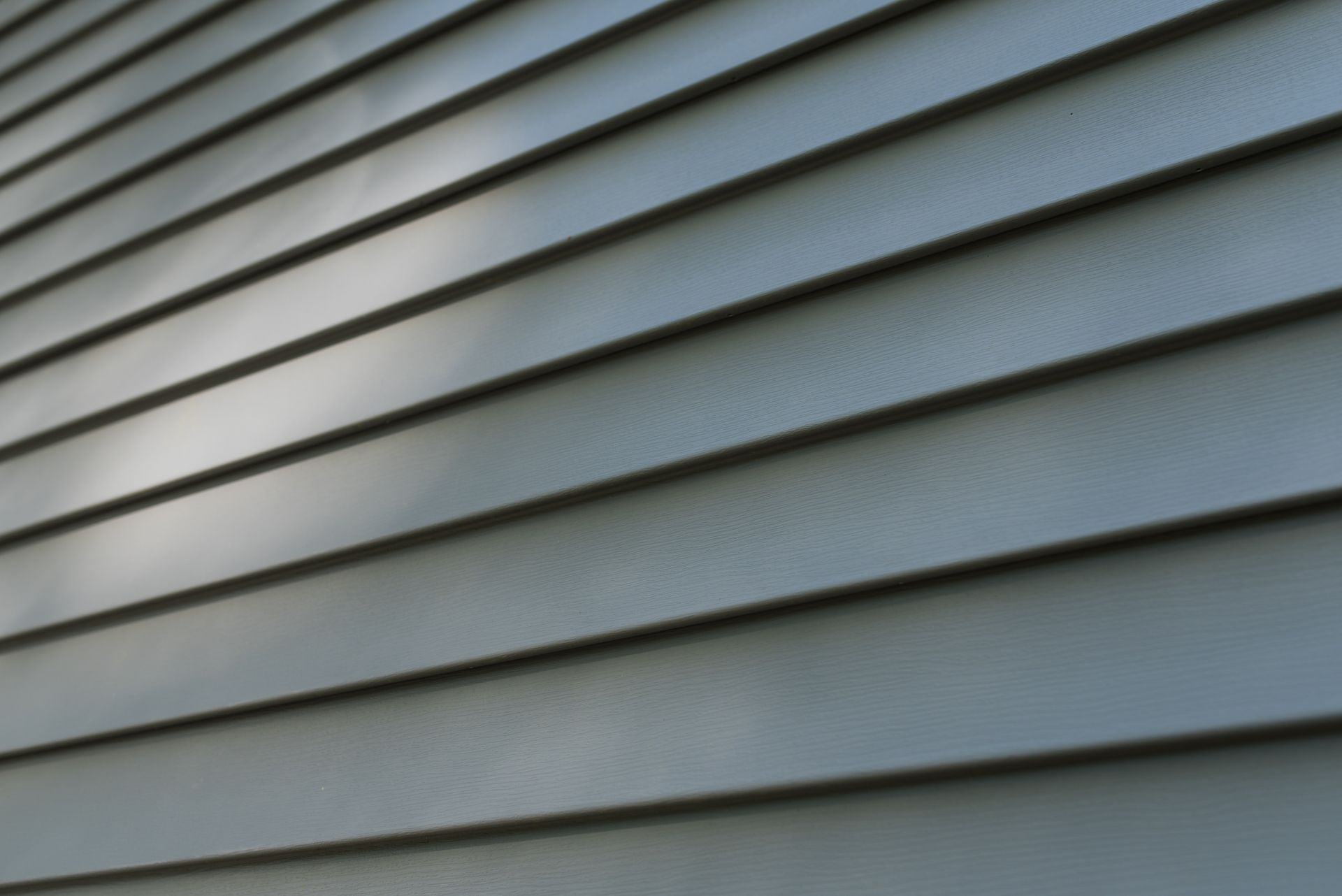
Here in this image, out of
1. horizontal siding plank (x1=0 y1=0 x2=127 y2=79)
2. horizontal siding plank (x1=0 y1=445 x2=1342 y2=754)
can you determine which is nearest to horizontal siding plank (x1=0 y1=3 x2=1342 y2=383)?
horizontal siding plank (x1=0 y1=445 x2=1342 y2=754)

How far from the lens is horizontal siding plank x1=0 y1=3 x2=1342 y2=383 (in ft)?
3.26

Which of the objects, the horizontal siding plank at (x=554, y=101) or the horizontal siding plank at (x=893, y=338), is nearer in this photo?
the horizontal siding plank at (x=893, y=338)

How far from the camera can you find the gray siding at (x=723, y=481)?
892 mm

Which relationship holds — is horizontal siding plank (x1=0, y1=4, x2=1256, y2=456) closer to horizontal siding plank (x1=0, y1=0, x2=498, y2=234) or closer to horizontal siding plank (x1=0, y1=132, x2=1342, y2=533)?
horizontal siding plank (x1=0, y1=132, x2=1342, y2=533)

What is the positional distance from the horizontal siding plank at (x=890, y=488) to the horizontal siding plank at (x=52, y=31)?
4.40 ft

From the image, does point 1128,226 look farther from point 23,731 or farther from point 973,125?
point 23,731

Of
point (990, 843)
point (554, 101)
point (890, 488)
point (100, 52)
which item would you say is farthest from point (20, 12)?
point (990, 843)

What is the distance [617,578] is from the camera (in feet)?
3.74

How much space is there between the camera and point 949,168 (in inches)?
44.3

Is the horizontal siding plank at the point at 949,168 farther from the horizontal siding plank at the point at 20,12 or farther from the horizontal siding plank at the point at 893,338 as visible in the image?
the horizontal siding plank at the point at 20,12

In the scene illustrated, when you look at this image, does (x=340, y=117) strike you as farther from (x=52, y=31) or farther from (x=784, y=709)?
(x=784, y=709)

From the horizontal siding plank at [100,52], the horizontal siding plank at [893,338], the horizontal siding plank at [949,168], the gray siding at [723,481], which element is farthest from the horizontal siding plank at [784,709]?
the horizontal siding plank at [100,52]

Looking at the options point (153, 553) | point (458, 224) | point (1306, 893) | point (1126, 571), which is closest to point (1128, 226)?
point (1126, 571)

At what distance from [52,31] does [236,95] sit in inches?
27.1
